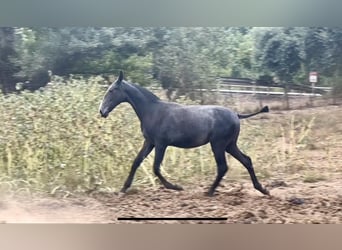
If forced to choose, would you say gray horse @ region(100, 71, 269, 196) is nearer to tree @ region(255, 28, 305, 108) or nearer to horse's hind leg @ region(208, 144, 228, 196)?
horse's hind leg @ region(208, 144, 228, 196)

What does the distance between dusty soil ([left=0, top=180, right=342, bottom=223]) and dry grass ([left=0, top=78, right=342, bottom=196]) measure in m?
0.07

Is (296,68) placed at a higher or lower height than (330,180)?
higher

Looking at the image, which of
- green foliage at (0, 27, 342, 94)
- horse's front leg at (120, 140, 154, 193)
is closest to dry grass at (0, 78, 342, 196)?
horse's front leg at (120, 140, 154, 193)

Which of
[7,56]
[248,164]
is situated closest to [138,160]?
[248,164]

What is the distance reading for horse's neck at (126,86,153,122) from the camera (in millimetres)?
3182

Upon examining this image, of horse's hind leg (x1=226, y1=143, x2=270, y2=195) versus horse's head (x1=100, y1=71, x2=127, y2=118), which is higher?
horse's head (x1=100, y1=71, x2=127, y2=118)

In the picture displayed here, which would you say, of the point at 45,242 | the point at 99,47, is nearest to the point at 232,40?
the point at 99,47

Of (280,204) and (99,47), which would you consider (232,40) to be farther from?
(280,204)

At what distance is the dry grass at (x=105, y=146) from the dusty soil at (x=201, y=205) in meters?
0.07

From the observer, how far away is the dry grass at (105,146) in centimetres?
313

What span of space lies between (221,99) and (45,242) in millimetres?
1426

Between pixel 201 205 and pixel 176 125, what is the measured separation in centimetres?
53

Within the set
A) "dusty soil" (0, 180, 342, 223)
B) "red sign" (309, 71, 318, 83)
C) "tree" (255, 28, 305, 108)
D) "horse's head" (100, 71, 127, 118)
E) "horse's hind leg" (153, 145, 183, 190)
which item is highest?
"tree" (255, 28, 305, 108)
